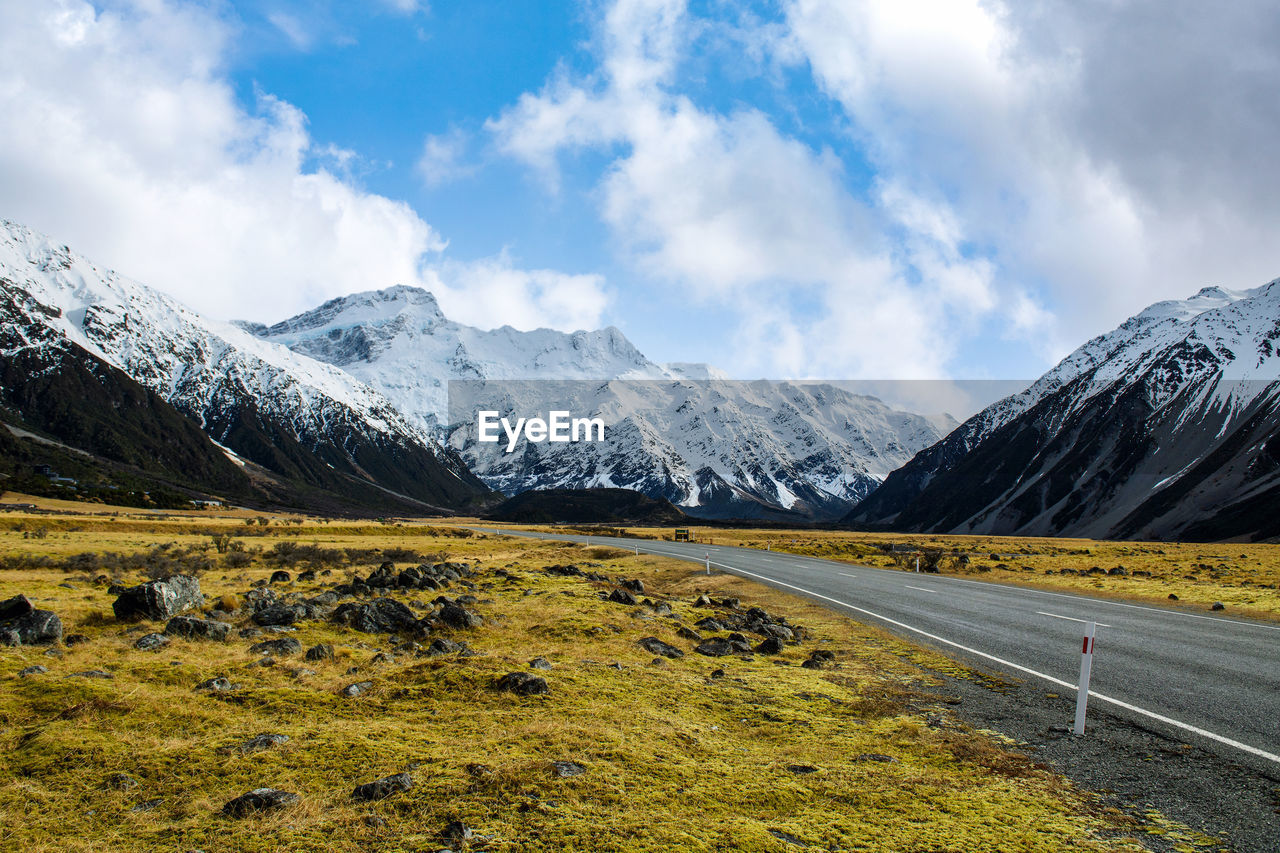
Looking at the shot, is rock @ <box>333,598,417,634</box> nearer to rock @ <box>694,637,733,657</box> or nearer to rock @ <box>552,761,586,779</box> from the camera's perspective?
rock @ <box>694,637,733,657</box>

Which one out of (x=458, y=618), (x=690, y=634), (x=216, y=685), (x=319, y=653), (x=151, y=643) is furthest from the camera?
(x=690, y=634)

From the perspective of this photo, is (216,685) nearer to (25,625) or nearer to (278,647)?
(278,647)

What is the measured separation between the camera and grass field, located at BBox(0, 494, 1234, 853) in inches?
222

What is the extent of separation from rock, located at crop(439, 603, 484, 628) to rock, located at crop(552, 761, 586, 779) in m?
7.79

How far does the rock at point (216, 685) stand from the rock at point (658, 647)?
7027mm

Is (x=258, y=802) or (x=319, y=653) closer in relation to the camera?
(x=258, y=802)

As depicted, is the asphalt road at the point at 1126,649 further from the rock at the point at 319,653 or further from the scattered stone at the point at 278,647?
the scattered stone at the point at 278,647

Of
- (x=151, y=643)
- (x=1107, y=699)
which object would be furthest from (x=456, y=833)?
(x=1107, y=699)

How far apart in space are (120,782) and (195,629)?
6.66 metres

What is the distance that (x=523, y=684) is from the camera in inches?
380

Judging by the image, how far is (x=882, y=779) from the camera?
6.86 m

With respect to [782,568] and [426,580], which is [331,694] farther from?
[782,568]

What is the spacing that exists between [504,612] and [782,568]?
22068mm

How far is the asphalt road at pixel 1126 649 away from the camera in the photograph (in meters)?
8.73
